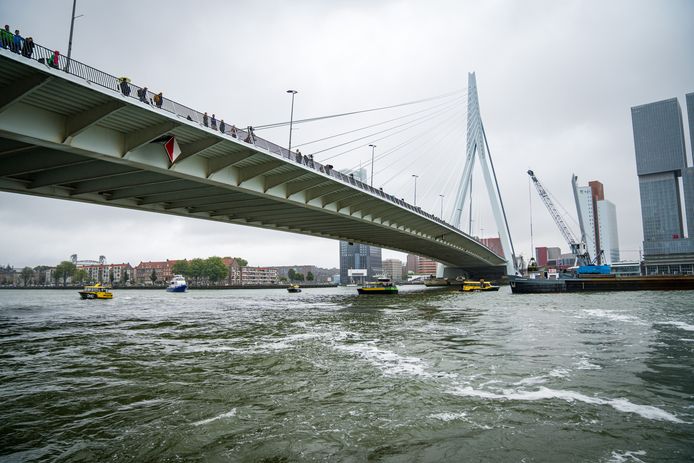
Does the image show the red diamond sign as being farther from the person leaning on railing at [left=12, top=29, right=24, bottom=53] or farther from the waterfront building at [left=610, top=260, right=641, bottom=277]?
the waterfront building at [left=610, top=260, right=641, bottom=277]

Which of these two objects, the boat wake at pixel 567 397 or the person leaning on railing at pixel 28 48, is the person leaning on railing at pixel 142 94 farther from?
the boat wake at pixel 567 397

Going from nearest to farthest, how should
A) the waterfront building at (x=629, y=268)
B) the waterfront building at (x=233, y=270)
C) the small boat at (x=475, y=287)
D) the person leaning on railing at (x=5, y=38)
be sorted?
the person leaning on railing at (x=5, y=38), the small boat at (x=475, y=287), the waterfront building at (x=629, y=268), the waterfront building at (x=233, y=270)

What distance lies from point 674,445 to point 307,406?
6.12m

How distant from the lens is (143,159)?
74.7 feet

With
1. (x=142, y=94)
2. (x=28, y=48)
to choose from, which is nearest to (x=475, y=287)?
(x=142, y=94)

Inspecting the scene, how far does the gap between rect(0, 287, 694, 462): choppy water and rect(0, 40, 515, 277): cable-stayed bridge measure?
10.2 meters

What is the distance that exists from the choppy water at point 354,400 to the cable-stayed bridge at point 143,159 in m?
10.2

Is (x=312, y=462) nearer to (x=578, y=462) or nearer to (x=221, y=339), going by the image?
(x=578, y=462)

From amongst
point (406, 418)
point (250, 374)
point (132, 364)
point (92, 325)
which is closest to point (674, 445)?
point (406, 418)

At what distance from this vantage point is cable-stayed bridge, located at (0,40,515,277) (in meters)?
17.5

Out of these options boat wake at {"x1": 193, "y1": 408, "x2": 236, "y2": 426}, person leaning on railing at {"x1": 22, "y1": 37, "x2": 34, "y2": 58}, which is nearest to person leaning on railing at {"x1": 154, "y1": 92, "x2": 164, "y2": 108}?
person leaning on railing at {"x1": 22, "y1": 37, "x2": 34, "y2": 58}

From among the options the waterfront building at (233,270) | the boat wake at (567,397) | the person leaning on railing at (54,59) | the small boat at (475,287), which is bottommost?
the boat wake at (567,397)

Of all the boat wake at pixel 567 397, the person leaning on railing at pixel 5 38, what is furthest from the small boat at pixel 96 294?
the boat wake at pixel 567 397

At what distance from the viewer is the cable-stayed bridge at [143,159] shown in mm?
17547
